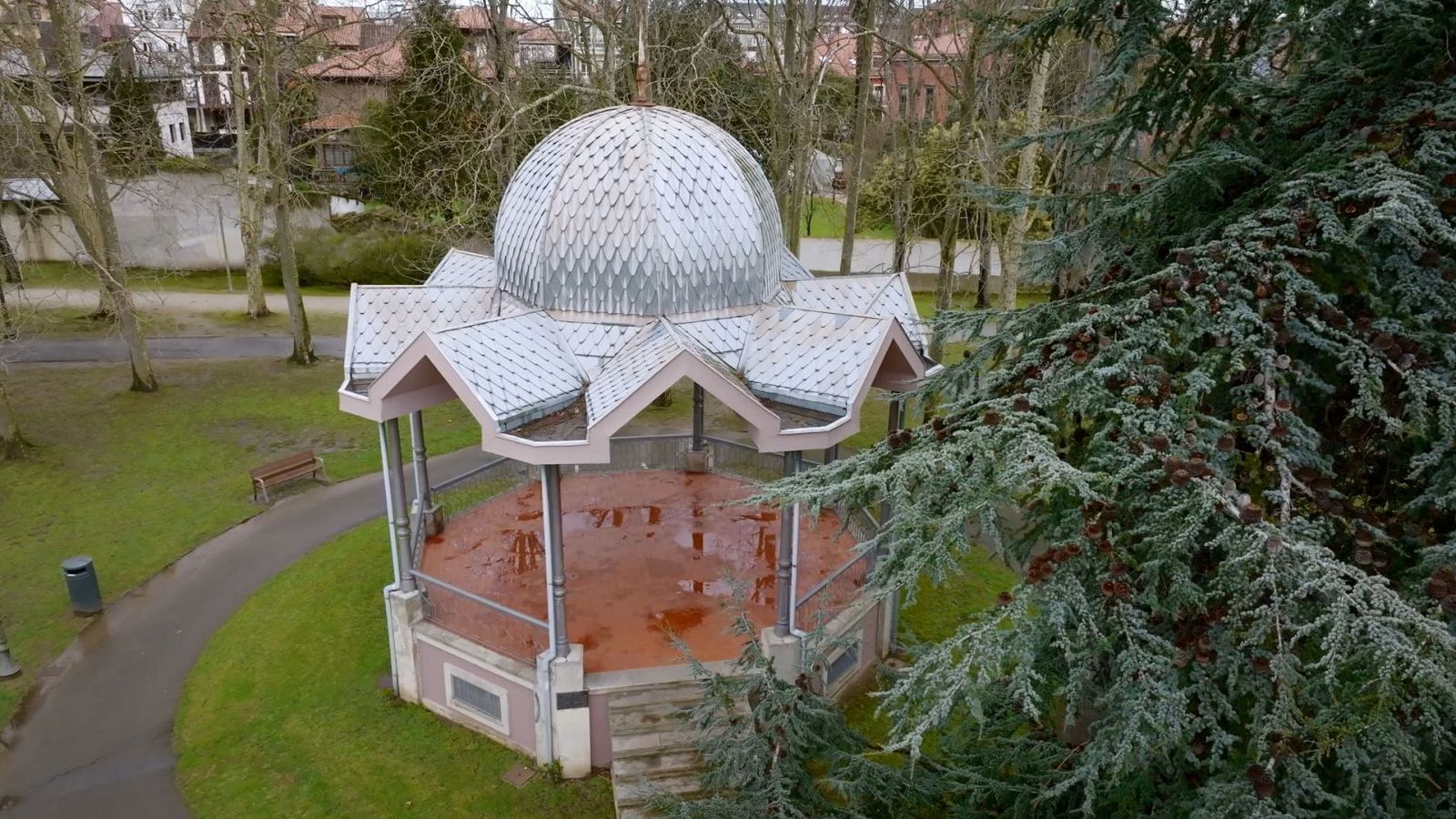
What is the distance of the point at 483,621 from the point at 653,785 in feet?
12.4

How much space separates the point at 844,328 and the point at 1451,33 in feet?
21.3

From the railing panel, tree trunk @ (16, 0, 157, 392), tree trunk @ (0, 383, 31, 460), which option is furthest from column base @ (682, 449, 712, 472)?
tree trunk @ (0, 383, 31, 460)

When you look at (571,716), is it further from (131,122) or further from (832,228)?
(832,228)

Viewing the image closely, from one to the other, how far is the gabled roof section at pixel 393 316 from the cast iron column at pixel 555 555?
8.85 feet

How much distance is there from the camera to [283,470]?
1988cm

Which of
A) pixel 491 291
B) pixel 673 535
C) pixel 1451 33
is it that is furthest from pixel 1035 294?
pixel 1451 33

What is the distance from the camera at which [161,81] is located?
30641mm

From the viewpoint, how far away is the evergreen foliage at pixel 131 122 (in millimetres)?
26266

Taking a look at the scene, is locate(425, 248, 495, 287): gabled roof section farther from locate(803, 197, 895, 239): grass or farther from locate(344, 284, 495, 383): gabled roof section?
locate(803, 197, 895, 239): grass

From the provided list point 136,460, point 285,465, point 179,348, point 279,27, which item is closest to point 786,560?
point 285,465

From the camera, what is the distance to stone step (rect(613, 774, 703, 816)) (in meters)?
10.6

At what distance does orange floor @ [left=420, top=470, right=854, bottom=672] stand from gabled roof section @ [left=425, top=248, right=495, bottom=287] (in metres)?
4.40

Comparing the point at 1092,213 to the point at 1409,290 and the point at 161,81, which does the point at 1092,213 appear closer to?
the point at 1409,290

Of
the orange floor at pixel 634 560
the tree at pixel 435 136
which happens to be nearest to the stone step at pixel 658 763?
the orange floor at pixel 634 560
